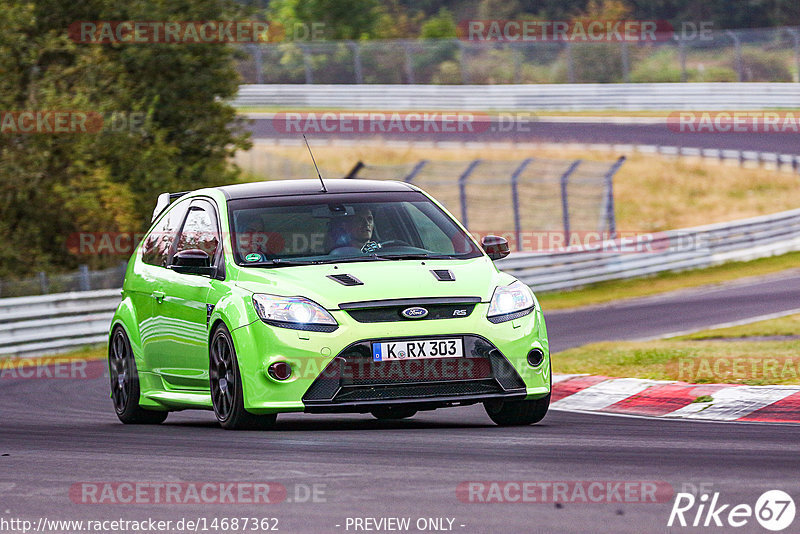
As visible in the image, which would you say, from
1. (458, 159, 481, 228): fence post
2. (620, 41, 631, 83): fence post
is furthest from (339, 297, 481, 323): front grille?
(620, 41, 631, 83): fence post

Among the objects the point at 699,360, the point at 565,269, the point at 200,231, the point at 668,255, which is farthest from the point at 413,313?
the point at 668,255

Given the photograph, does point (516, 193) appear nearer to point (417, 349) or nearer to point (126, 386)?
point (126, 386)

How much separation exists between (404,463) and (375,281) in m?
1.67

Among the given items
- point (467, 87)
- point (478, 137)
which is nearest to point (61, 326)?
point (478, 137)

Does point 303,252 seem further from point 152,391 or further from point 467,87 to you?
point 467,87

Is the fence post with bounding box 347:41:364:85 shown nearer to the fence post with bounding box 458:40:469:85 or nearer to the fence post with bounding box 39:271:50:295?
the fence post with bounding box 458:40:469:85

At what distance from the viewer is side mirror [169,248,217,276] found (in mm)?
9094

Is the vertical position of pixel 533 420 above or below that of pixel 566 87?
above

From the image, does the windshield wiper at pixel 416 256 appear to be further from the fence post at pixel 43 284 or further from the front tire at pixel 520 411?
the fence post at pixel 43 284

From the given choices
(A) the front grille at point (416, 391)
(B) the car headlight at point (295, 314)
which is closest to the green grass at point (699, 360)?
(A) the front grille at point (416, 391)

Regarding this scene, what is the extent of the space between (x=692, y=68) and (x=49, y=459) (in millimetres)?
39175

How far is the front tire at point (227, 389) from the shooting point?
8562mm

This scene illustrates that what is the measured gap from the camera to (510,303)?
8664mm

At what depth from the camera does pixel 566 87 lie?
45938 millimetres
